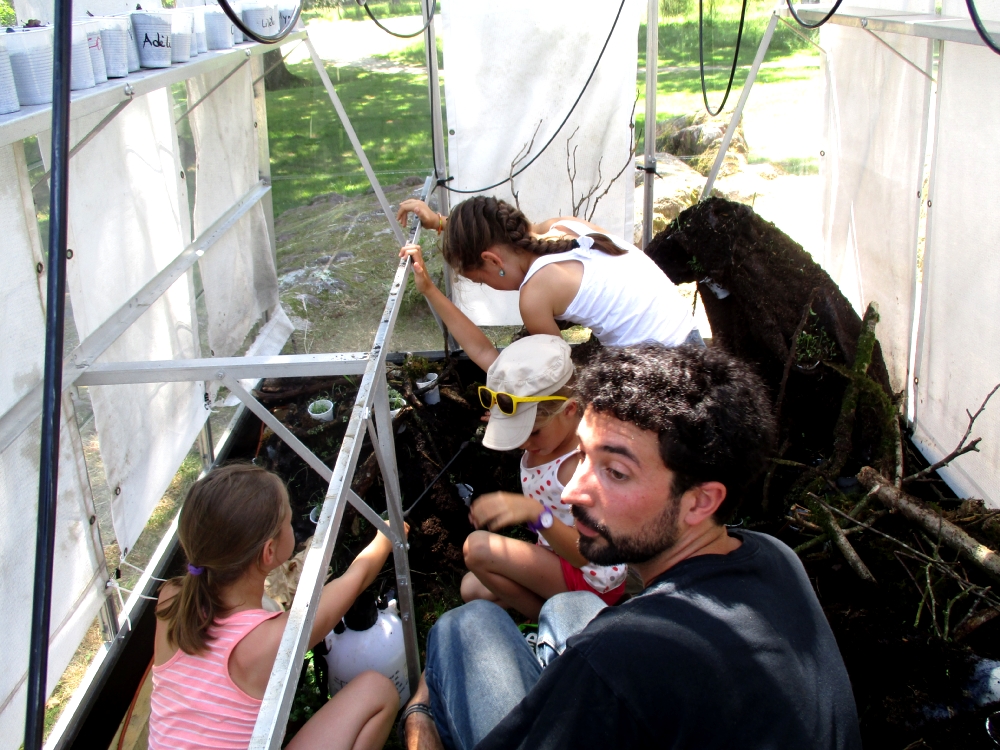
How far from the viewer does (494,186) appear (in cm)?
422

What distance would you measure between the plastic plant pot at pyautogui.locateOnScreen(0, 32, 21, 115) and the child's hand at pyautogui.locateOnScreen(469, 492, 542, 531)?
1.40 metres

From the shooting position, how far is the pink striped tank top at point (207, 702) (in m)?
1.72

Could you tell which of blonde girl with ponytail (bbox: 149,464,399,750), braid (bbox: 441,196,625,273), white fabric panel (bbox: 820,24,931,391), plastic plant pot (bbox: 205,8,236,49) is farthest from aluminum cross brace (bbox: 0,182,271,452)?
white fabric panel (bbox: 820,24,931,391)

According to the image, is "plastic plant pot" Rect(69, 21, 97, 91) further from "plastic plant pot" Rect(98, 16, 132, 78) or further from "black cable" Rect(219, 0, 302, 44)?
"black cable" Rect(219, 0, 302, 44)

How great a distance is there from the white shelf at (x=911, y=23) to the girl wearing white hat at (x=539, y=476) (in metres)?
1.47

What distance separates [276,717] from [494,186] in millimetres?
3496

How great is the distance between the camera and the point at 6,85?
155 centimetres

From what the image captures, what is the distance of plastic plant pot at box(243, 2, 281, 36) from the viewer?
2.55 m

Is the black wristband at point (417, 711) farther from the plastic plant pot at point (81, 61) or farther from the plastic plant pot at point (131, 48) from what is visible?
the plastic plant pot at point (131, 48)

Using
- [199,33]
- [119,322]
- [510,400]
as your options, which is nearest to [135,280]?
[119,322]

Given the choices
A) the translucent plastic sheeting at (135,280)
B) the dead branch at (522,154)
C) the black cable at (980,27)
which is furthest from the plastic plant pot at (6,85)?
the dead branch at (522,154)

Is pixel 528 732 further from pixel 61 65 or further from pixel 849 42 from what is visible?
pixel 849 42

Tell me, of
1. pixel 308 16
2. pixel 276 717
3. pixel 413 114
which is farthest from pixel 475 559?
pixel 308 16

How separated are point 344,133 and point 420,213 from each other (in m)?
8.42
